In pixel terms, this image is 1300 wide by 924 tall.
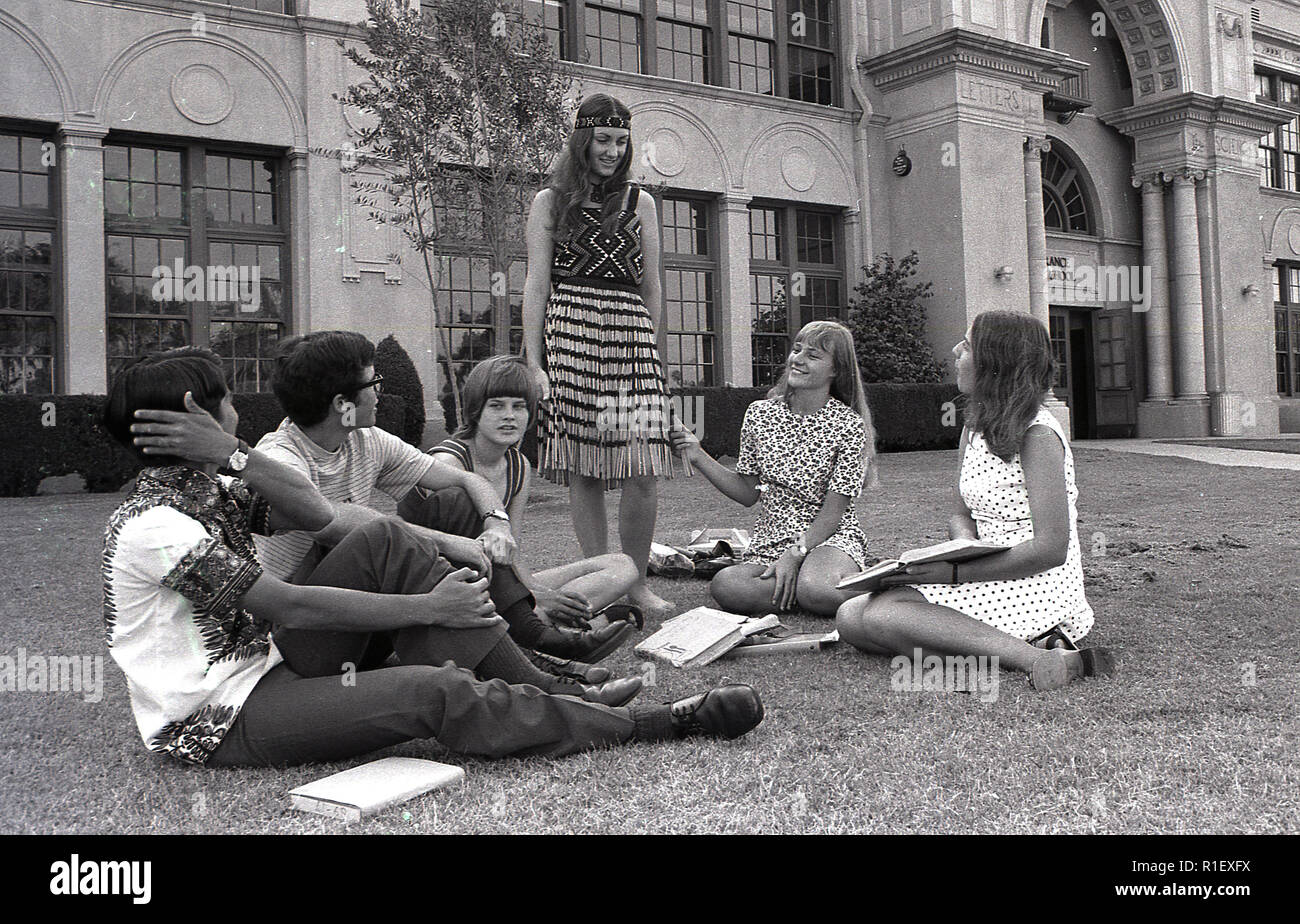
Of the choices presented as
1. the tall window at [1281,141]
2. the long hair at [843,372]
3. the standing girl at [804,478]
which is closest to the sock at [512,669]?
the standing girl at [804,478]

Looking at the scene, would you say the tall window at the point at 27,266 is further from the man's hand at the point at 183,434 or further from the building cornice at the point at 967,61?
the building cornice at the point at 967,61

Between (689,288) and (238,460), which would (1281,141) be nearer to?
(689,288)

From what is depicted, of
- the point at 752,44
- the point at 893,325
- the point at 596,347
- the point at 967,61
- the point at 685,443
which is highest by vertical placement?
the point at 752,44

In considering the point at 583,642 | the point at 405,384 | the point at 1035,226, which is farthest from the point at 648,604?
the point at 1035,226

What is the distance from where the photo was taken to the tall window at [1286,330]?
73.6ft

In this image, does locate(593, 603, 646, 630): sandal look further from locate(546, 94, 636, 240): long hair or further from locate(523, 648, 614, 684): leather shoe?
locate(546, 94, 636, 240): long hair

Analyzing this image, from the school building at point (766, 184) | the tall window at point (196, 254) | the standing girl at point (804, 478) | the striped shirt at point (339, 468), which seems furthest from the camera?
the tall window at point (196, 254)

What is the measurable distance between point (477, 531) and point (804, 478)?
1.66 metres

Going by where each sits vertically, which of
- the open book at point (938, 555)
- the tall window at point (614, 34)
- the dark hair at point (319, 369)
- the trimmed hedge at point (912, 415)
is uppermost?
the tall window at point (614, 34)

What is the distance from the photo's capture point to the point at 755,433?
446 cm

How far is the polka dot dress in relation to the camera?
314 centimetres

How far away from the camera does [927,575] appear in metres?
3.17

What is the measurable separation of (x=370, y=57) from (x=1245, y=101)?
17.3 m

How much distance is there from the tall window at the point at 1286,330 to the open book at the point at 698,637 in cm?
2295
